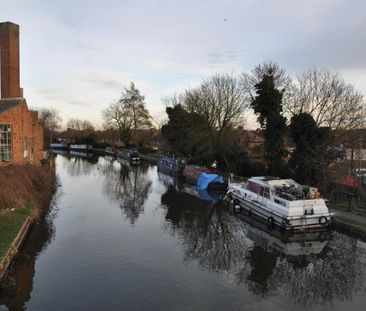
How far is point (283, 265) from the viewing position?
1541 centimetres

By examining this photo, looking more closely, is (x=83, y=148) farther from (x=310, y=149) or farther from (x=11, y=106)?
(x=310, y=149)

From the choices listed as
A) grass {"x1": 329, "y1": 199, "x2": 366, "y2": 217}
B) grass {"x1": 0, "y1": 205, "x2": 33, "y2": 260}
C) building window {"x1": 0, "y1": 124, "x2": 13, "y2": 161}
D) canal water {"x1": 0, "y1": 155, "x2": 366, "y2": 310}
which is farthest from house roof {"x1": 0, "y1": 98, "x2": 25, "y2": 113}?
grass {"x1": 329, "y1": 199, "x2": 366, "y2": 217}

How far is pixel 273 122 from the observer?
98.7 ft

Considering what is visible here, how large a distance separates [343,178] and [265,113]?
7967mm

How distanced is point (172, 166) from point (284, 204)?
27.2 m

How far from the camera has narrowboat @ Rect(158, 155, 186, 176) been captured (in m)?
44.5

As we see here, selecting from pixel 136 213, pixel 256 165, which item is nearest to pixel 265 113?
pixel 256 165

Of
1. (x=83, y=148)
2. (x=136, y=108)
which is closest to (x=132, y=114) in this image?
(x=136, y=108)

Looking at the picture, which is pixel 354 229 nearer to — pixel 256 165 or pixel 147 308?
pixel 147 308

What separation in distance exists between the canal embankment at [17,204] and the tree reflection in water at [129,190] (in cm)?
515

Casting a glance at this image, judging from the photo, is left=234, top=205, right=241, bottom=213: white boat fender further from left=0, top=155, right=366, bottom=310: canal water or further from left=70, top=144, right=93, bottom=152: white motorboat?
left=70, top=144, right=93, bottom=152: white motorboat

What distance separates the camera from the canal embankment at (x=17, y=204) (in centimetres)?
1431

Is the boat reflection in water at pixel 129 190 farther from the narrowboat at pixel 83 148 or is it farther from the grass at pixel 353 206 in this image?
the narrowboat at pixel 83 148

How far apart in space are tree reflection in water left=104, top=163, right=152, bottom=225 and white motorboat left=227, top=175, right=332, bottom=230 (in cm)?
666
